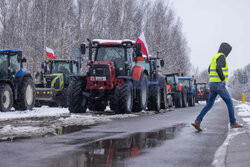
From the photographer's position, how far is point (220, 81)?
27.8 ft

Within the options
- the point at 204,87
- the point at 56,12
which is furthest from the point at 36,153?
the point at 204,87

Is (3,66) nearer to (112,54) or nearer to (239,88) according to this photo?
(112,54)

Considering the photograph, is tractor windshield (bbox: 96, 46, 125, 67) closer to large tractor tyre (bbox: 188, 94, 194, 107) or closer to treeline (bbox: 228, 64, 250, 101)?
treeline (bbox: 228, 64, 250, 101)

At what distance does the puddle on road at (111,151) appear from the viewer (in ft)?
15.0

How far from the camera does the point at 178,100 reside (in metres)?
26.3

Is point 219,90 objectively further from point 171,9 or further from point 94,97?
point 171,9

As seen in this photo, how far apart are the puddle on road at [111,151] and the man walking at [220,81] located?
5.43 ft

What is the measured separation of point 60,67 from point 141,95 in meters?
6.76

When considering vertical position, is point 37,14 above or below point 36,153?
above

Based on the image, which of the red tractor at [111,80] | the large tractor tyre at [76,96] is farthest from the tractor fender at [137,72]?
the large tractor tyre at [76,96]

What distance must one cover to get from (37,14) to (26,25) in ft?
4.95

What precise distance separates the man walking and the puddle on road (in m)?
1.66

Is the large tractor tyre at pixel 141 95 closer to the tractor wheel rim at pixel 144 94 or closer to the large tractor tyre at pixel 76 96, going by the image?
the tractor wheel rim at pixel 144 94

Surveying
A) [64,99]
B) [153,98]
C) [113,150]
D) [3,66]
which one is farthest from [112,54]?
[113,150]
